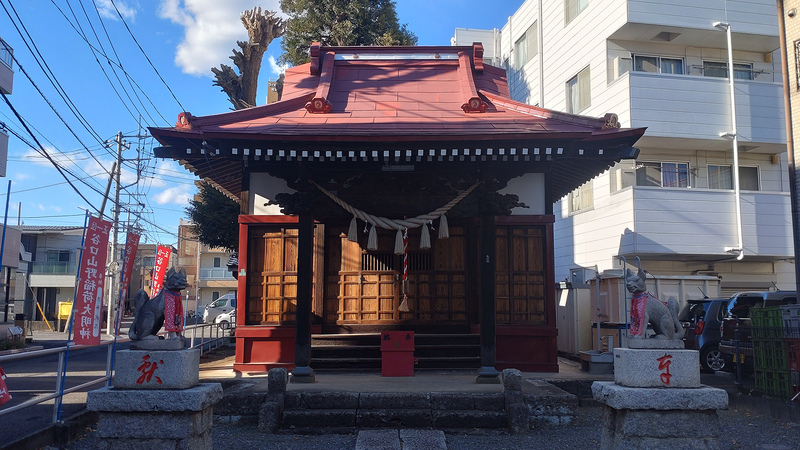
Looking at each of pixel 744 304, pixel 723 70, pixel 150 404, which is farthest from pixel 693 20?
pixel 150 404

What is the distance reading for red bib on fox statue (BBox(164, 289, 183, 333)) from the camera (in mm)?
5627

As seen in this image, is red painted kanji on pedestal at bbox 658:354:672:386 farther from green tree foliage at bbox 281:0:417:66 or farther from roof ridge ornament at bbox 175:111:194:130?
green tree foliage at bbox 281:0:417:66

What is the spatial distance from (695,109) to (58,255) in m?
42.0

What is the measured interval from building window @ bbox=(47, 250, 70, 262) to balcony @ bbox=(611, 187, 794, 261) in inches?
1554

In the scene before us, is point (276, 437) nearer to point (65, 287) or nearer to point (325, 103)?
point (325, 103)

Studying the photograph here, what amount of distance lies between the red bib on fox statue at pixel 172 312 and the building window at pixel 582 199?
15487 mm

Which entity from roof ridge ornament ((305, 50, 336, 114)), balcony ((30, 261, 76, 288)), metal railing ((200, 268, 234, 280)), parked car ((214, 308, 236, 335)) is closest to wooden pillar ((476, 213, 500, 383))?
roof ridge ornament ((305, 50, 336, 114))

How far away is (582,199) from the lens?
19359mm

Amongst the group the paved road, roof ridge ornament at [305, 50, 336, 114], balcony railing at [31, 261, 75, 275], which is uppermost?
roof ridge ornament at [305, 50, 336, 114]

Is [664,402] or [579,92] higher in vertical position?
[579,92]

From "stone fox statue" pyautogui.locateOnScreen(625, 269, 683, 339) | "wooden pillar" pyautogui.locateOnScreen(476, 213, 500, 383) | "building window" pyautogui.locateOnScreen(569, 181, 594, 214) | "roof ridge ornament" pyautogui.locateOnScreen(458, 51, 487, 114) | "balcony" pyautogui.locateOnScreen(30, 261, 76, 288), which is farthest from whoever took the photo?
"balcony" pyautogui.locateOnScreen(30, 261, 76, 288)

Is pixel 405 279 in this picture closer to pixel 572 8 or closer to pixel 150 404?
pixel 150 404

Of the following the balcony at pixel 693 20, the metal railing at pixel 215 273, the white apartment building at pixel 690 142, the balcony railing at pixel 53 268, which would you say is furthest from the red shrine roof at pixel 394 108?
the metal railing at pixel 215 273

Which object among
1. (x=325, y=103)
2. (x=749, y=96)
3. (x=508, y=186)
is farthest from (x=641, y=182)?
(x=325, y=103)
